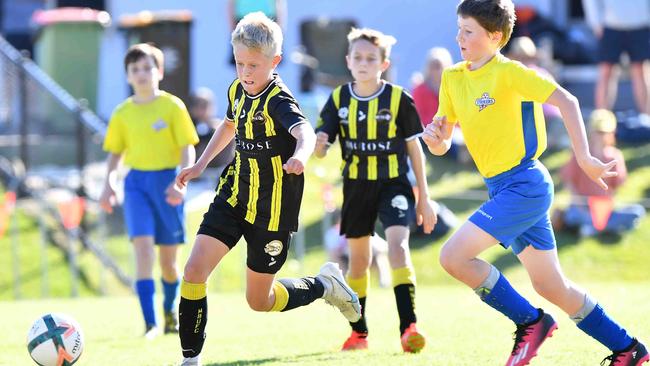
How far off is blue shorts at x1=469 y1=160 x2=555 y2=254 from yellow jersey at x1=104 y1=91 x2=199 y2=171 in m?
3.24

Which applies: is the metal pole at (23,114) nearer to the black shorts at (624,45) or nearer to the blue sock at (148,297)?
the blue sock at (148,297)

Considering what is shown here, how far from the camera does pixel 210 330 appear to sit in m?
8.91

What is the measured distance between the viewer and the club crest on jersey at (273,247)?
6391mm

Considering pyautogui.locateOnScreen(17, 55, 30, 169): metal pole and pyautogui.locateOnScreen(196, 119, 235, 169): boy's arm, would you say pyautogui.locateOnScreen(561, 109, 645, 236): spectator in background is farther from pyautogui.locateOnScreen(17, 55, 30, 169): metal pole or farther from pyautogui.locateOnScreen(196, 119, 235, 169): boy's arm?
pyautogui.locateOnScreen(196, 119, 235, 169): boy's arm

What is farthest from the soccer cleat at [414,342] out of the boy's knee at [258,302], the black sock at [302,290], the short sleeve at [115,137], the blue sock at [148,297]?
the short sleeve at [115,137]

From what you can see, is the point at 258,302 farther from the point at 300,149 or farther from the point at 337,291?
the point at 300,149

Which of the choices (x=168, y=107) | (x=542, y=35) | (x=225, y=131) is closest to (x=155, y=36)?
(x=542, y=35)

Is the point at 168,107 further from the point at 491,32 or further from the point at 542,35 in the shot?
the point at 542,35

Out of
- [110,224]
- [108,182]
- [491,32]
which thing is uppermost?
[491,32]

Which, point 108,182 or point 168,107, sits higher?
point 168,107

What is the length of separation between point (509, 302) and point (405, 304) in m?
1.32

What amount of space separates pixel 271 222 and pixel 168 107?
2622 mm

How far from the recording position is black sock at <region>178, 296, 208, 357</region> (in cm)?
618

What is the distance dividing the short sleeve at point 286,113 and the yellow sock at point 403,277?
1511 millimetres
